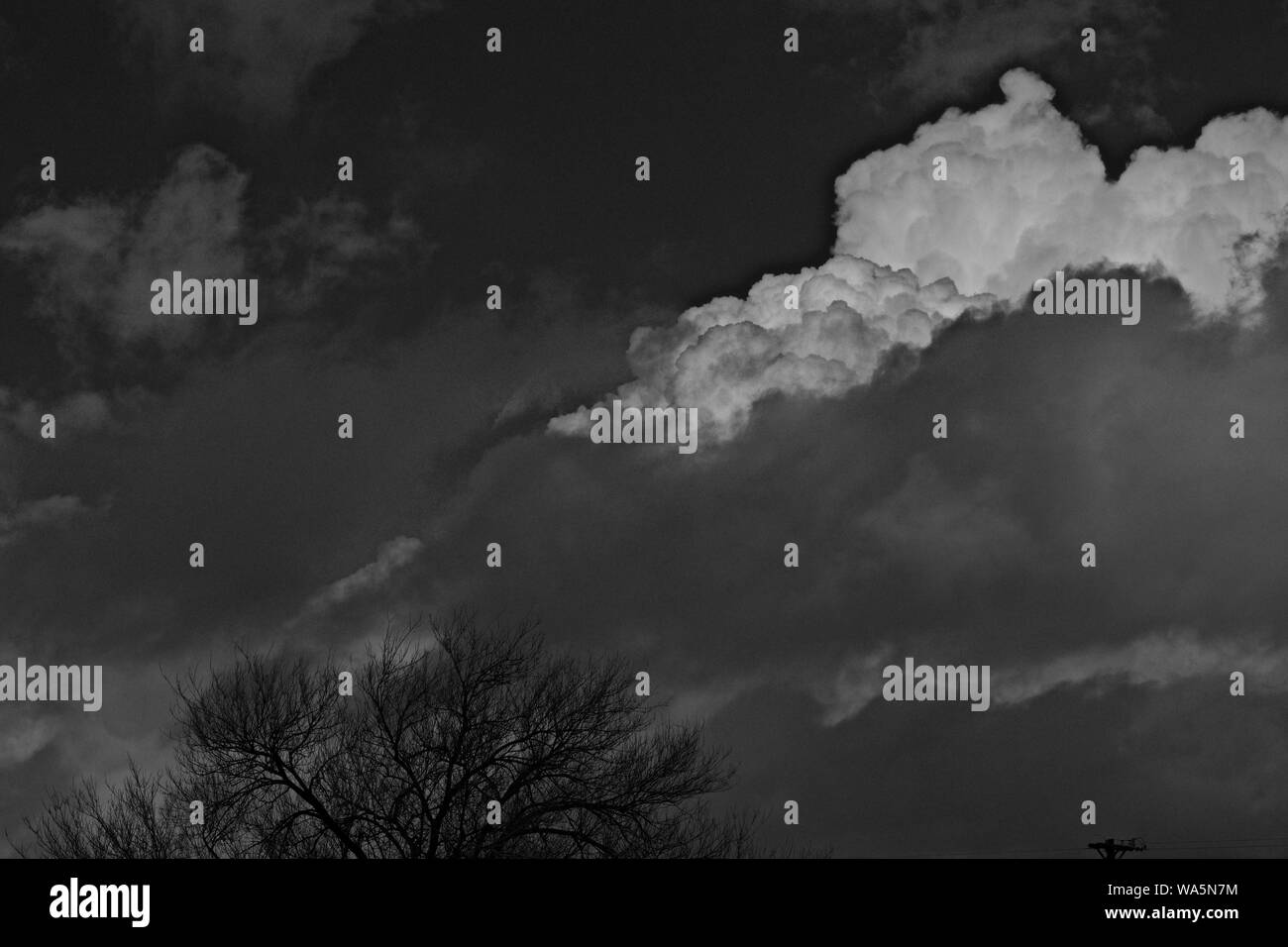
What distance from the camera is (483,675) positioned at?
32281 millimetres

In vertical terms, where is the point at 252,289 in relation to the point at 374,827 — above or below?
above

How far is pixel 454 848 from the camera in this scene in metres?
30.5

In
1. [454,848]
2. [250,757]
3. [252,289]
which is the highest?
[252,289]
